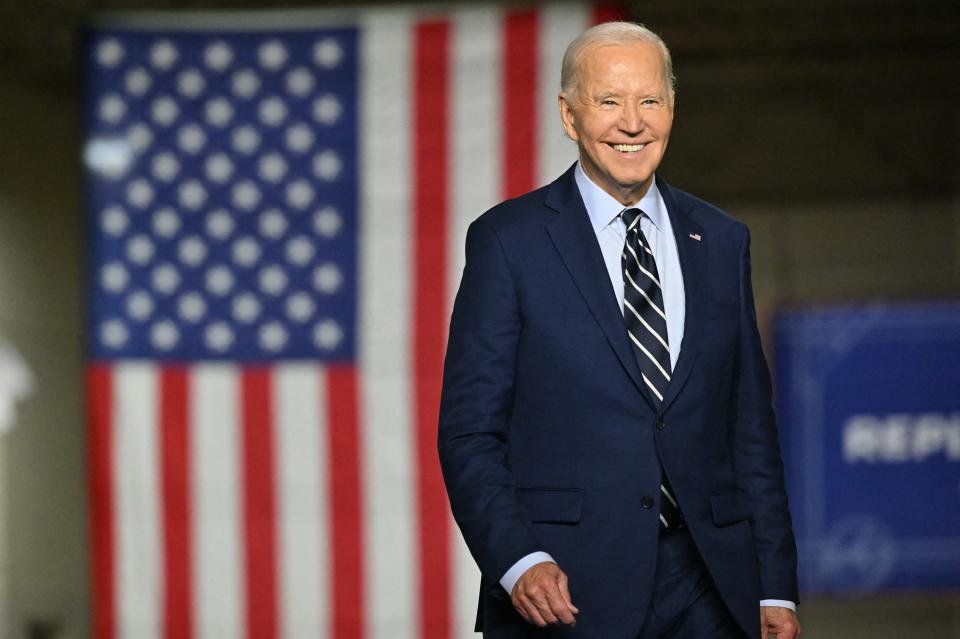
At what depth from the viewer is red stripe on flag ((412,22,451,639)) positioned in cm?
425

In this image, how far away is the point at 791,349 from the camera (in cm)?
687

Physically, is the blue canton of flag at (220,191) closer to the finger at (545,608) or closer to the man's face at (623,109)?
the man's face at (623,109)

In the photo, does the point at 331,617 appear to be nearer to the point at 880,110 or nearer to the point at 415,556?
the point at 415,556

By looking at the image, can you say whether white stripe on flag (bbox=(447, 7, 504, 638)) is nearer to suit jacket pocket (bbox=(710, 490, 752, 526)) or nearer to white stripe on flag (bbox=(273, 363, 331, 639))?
white stripe on flag (bbox=(273, 363, 331, 639))

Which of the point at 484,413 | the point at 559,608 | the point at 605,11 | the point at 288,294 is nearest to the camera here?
the point at 559,608

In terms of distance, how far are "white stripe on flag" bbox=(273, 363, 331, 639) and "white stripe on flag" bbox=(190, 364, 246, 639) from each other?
0.43 feet

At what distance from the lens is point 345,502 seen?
4.30 m

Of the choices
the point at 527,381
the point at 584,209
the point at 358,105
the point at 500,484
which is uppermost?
the point at 358,105

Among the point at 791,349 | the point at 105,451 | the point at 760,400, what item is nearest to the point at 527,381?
the point at 760,400

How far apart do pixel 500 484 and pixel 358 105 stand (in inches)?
102

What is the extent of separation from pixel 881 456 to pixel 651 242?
4.93 m

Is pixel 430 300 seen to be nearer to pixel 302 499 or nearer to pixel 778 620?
pixel 302 499

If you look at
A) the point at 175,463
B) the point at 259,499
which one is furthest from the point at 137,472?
the point at 259,499

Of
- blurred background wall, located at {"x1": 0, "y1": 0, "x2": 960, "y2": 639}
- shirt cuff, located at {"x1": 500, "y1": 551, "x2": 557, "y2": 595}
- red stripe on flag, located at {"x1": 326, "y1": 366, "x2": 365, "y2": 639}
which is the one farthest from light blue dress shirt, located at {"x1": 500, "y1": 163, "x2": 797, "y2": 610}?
blurred background wall, located at {"x1": 0, "y1": 0, "x2": 960, "y2": 639}
